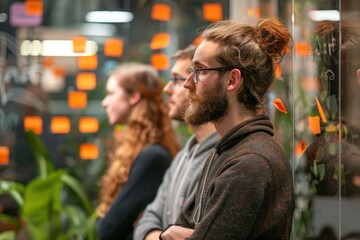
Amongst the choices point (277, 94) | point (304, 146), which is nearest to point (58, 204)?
point (277, 94)

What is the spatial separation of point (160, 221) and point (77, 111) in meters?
2.71

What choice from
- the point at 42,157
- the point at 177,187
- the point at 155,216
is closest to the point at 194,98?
the point at 177,187

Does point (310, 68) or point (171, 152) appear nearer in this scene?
point (310, 68)

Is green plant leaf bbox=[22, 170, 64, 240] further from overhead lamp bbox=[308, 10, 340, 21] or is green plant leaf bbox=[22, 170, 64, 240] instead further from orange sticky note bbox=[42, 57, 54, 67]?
orange sticky note bbox=[42, 57, 54, 67]

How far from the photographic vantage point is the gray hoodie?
9.23ft

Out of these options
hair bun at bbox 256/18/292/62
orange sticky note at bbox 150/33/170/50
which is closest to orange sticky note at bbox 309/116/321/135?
hair bun at bbox 256/18/292/62

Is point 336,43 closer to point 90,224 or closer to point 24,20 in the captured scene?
point 90,224

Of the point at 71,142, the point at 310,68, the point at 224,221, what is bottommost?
the point at 71,142

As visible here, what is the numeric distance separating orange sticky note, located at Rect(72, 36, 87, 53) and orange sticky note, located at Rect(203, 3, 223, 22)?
0.89 meters

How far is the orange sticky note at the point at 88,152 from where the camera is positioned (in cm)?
549

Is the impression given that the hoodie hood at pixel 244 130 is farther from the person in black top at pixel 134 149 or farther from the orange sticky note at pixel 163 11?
the orange sticky note at pixel 163 11

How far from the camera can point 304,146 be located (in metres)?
2.42

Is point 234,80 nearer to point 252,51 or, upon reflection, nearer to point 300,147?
point 252,51

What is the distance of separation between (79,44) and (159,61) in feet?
1.96
